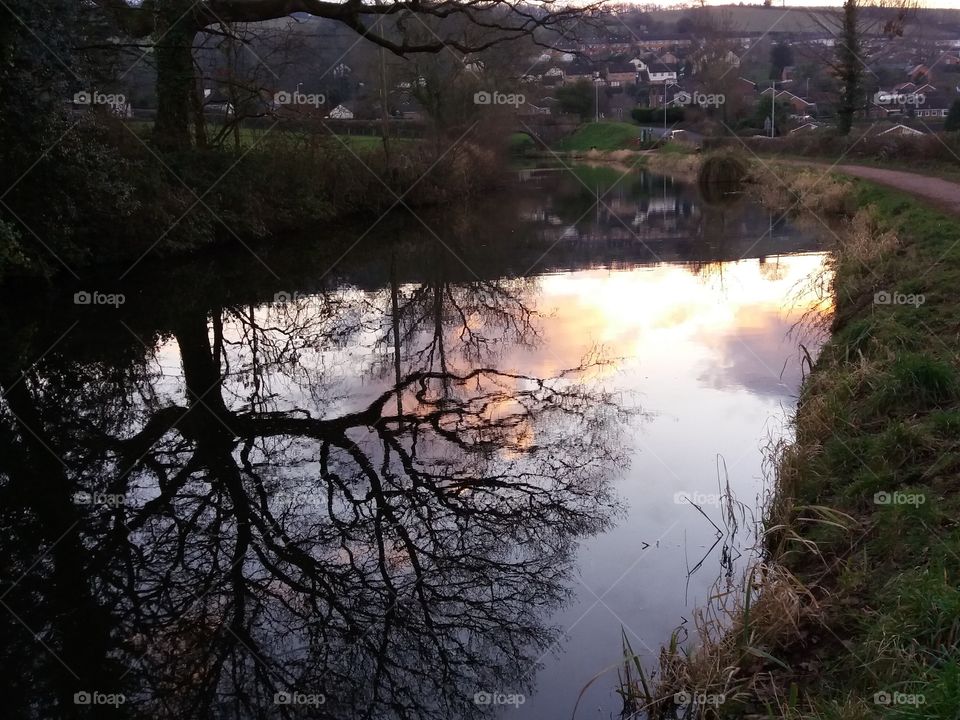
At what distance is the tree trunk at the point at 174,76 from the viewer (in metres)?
18.3

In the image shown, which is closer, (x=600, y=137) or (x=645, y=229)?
(x=645, y=229)

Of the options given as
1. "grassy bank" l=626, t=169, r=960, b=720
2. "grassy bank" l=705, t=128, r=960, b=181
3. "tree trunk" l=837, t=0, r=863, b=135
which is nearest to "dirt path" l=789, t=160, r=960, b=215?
"grassy bank" l=705, t=128, r=960, b=181

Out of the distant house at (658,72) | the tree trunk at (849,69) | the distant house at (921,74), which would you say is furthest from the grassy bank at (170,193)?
the distant house at (658,72)

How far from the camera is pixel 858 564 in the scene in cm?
489

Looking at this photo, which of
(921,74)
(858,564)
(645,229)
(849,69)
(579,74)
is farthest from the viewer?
(579,74)

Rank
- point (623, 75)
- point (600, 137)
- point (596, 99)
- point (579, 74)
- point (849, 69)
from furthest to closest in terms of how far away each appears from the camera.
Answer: point (623, 75)
point (579, 74)
point (596, 99)
point (600, 137)
point (849, 69)

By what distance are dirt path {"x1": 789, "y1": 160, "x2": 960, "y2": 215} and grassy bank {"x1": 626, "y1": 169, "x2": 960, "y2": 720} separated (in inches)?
349

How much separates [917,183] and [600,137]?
45.9 meters

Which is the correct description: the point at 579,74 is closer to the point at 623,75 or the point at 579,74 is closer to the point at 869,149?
the point at 623,75

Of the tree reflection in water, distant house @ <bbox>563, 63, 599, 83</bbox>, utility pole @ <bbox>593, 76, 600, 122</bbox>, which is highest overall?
distant house @ <bbox>563, 63, 599, 83</bbox>

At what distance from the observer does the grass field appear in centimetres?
6347

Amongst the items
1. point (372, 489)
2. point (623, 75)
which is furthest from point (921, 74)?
point (623, 75)

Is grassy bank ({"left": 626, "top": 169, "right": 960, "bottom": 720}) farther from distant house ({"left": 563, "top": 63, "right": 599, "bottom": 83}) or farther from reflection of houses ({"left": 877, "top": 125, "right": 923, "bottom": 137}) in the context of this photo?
distant house ({"left": 563, "top": 63, "right": 599, "bottom": 83})

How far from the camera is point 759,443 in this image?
7.76 meters
